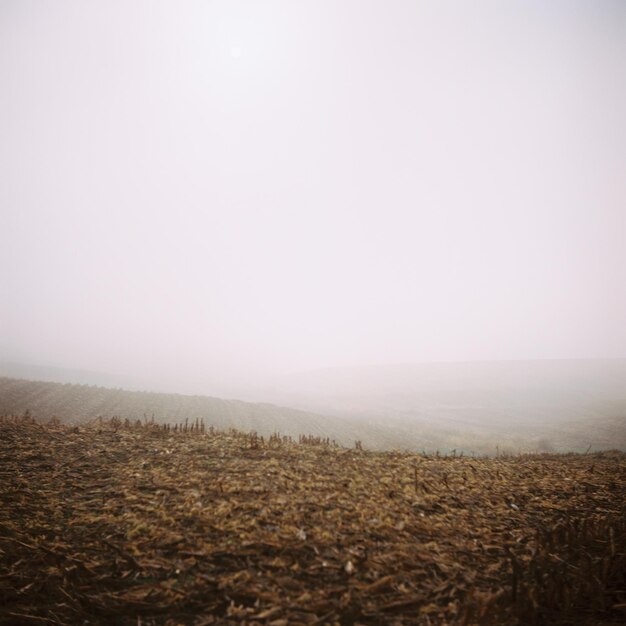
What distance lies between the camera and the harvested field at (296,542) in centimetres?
400

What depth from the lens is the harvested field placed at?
13.1 feet

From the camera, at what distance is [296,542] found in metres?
5.01

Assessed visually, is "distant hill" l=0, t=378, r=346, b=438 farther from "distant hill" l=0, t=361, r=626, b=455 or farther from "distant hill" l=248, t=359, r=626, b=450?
"distant hill" l=248, t=359, r=626, b=450

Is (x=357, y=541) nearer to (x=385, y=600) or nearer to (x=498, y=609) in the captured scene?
(x=385, y=600)

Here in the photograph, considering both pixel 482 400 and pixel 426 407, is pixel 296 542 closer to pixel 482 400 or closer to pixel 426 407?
pixel 426 407

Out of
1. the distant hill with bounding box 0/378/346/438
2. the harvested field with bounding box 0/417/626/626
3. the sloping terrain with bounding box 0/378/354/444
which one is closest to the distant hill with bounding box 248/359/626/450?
the distant hill with bounding box 0/378/346/438

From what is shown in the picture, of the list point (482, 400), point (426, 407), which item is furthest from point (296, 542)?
point (482, 400)

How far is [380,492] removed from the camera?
694 cm

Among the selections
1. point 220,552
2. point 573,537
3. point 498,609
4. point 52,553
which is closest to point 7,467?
point 52,553

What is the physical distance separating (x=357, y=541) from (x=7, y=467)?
27.3 feet

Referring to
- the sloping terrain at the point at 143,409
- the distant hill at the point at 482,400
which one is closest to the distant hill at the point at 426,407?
the sloping terrain at the point at 143,409

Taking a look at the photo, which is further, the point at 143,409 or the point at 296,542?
the point at 143,409

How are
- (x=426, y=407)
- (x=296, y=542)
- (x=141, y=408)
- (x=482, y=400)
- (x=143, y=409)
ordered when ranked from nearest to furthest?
1. (x=296, y=542)
2. (x=143, y=409)
3. (x=141, y=408)
4. (x=426, y=407)
5. (x=482, y=400)

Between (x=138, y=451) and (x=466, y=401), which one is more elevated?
(x=138, y=451)
